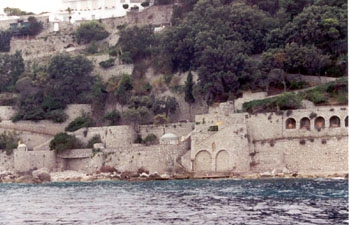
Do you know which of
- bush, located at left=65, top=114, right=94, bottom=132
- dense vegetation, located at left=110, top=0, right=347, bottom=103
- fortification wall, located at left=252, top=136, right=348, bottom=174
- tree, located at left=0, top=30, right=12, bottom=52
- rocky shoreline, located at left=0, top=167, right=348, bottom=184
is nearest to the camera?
fortification wall, located at left=252, top=136, right=348, bottom=174

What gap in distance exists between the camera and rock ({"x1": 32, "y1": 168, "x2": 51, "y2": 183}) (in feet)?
219

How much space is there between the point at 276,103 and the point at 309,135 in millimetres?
3319

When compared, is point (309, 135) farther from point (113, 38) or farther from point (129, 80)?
point (113, 38)

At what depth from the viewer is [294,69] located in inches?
2704

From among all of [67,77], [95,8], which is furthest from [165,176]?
[95,8]

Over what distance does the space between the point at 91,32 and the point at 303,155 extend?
1212 inches

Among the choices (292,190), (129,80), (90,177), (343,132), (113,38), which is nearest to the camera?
(292,190)

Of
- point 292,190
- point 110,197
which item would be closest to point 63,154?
point 110,197

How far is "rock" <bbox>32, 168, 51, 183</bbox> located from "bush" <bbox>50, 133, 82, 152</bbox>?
2.05m

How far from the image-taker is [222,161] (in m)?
63.1

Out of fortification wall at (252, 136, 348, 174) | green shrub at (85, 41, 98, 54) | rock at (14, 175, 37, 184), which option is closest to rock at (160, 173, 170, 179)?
fortification wall at (252, 136, 348, 174)

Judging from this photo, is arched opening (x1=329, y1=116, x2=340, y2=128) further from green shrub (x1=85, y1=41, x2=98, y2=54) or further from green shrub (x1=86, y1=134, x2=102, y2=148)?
green shrub (x1=85, y1=41, x2=98, y2=54)

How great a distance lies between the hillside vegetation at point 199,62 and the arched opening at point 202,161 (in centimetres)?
598

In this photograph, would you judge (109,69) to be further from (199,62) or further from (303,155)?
(303,155)
